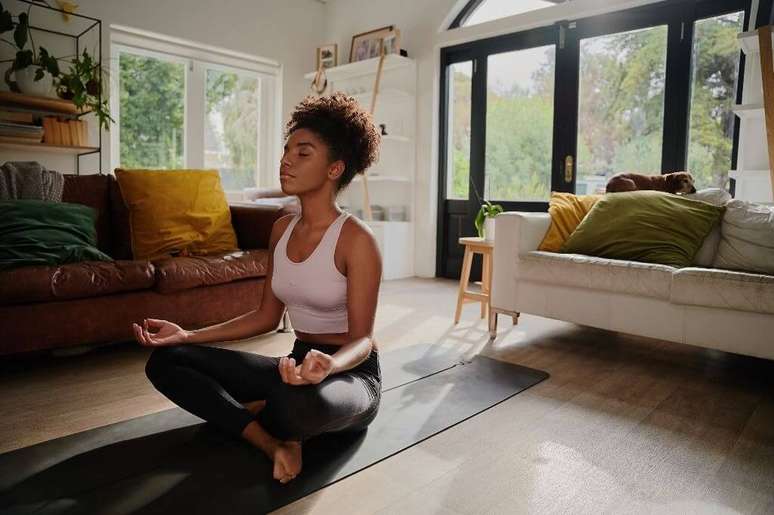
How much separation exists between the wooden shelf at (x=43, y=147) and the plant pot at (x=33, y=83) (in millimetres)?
A: 369

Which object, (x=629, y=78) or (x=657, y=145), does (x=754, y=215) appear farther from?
(x=629, y=78)

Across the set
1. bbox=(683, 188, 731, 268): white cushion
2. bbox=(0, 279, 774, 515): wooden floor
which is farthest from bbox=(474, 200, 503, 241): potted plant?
bbox=(683, 188, 731, 268): white cushion

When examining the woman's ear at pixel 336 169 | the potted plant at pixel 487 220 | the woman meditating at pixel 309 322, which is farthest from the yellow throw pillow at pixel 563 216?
the woman's ear at pixel 336 169

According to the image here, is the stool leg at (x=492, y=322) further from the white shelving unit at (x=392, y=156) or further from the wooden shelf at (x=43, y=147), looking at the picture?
the wooden shelf at (x=43, y=147)

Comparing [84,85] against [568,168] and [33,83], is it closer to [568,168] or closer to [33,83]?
[33,83]

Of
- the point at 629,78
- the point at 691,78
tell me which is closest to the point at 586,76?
the point at 629,78

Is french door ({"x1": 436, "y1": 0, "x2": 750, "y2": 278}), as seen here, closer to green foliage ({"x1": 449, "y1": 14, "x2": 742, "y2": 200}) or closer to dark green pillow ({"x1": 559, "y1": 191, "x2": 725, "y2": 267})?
green foliage ({"x1": 449, "y1": 14, "x2": 742, "y2": 200})

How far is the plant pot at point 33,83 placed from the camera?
3.98 meters

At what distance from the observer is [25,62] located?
3912 mm

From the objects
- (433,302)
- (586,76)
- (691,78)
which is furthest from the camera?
(586,76)

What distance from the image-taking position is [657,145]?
387cm

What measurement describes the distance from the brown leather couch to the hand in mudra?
150 cm

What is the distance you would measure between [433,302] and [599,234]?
145cm

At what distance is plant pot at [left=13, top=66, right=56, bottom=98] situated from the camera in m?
3.98
